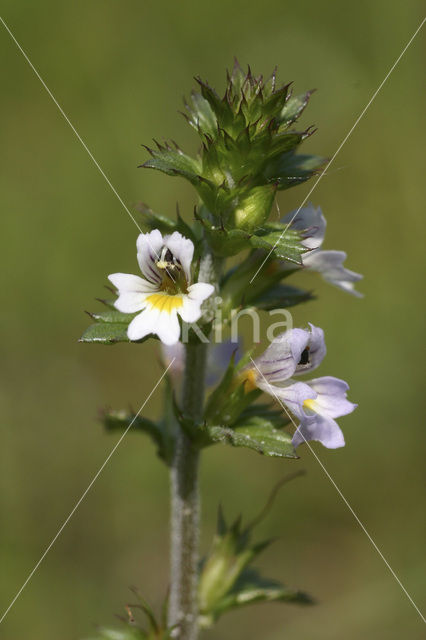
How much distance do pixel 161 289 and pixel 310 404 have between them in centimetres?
98

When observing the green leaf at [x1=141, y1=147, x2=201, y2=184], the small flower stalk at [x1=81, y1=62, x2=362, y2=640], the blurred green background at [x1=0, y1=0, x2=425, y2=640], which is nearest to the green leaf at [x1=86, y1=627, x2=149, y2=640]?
the small flower stalk at [x1=81, y1=62, x2=362, y2=640]

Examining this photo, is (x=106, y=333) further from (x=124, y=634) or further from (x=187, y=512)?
(x=124, y=634)

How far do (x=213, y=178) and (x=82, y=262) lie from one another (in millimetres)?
4163

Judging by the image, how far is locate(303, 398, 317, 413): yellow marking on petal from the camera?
11.2ft

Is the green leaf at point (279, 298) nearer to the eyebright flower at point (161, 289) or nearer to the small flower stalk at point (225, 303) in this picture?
the small flower stalk at point (225, 303)

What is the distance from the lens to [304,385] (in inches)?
131

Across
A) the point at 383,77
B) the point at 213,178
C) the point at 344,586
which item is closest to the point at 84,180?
the point at 383,77

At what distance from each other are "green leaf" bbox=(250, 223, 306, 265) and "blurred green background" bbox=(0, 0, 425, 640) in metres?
4.04

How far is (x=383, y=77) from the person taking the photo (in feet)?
25.5

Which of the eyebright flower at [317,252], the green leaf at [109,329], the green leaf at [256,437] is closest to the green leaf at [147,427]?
the green leaf at [256,437]

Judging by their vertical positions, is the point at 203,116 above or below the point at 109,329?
above

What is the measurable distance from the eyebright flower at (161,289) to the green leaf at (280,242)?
1.07ft

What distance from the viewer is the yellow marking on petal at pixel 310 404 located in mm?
3418

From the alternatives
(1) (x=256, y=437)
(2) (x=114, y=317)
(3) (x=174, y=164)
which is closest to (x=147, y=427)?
(1) (x=256, y=437)
